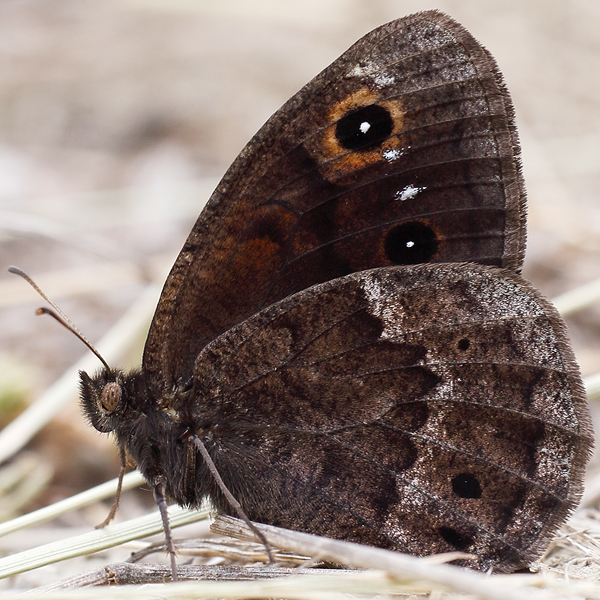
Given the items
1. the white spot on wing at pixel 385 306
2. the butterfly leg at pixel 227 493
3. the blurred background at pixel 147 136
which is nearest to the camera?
the butterfly leg at pixel 227 493

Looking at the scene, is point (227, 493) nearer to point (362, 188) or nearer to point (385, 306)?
point (385, 306)

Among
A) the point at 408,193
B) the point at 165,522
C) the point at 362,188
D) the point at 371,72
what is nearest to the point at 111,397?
the point at 165,522

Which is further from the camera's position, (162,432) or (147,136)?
(147,136)

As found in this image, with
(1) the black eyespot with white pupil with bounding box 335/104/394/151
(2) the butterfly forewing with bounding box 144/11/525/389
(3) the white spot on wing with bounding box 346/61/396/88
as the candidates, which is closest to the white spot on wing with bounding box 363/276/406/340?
(2) the butterfly forewing with bounding box 144/11/525/389

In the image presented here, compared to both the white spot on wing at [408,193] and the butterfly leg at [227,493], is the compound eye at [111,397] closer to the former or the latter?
the butterfly leg at [227,493]

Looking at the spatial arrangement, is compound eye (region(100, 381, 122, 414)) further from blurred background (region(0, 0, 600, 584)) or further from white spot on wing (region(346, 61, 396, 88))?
white spot on wing (region(346, 61, 396, 88))

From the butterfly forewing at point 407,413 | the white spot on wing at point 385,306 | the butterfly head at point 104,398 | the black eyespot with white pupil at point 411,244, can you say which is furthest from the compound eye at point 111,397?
the black eyespot with white pupil at point 411,244
